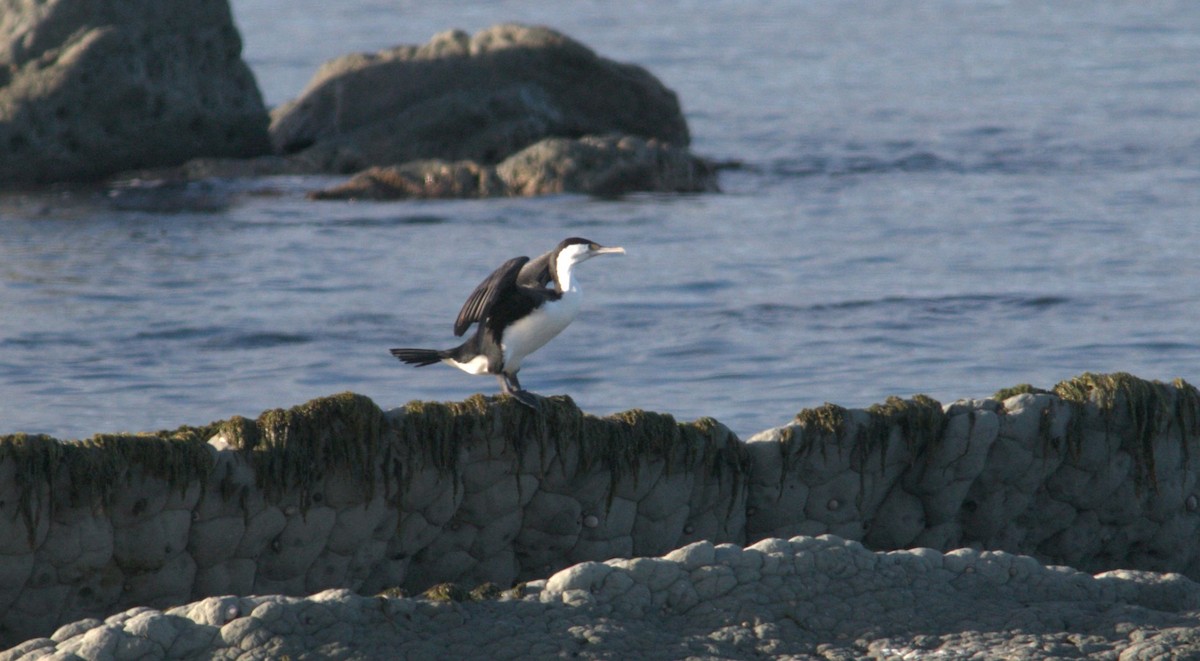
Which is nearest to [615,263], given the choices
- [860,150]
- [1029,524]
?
[860,150]

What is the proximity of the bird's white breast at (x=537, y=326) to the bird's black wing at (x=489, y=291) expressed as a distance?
12 centimetres

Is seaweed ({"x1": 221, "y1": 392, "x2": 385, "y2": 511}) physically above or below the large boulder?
below

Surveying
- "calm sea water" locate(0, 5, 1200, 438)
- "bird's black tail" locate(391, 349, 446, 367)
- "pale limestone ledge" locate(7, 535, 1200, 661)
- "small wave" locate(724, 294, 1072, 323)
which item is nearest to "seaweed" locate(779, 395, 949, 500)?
"pale limestone ledge" locate(7, 535, 1200, 661)

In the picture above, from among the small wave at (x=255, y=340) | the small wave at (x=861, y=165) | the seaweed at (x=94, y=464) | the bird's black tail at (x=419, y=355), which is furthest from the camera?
the small wave at (x=861, y=165)

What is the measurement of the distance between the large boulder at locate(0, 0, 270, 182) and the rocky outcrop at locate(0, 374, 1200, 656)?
37.9 ft

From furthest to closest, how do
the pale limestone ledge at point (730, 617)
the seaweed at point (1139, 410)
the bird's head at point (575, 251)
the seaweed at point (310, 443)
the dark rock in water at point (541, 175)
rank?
the dark rock in water at point (541, 175) → the bird's head at point (575, 251) → the seaweed at point (1139, 410) → the seaweed at point (310, 443) → the pale limestone ledge at point (730, 617)

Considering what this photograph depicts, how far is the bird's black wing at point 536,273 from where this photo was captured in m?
6.20

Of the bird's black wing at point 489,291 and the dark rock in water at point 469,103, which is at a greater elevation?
the dark rock in water at point 469,103

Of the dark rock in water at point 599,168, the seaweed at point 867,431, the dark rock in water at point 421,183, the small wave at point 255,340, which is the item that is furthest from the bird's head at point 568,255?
the dark rock in water at point 421,183

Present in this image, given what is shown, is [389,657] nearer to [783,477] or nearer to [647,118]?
[783,477]

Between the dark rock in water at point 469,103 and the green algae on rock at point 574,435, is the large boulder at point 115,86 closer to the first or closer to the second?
the dark rock in water at point 469,103

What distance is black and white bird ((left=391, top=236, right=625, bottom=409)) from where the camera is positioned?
604cm

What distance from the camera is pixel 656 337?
11125mm

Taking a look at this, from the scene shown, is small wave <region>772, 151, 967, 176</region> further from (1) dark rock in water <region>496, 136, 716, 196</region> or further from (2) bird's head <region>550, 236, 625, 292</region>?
(2) bird's head <region>550, 236, 625, 292</region>
